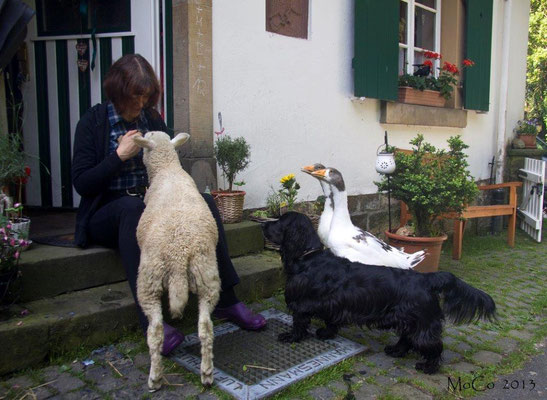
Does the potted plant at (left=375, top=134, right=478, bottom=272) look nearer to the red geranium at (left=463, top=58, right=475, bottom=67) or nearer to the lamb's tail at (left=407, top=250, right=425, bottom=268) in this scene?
the lamb's tail at (left=407, top=250, right=425, bottom=268)

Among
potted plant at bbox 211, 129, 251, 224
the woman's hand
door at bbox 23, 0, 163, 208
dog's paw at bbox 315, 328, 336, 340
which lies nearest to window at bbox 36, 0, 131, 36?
door at bbox 23, 0, 163, 208

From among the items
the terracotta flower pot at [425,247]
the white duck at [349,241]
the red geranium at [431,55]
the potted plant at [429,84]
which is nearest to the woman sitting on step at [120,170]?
the white duck at [349,241]

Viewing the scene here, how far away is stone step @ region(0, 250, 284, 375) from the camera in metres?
2.39

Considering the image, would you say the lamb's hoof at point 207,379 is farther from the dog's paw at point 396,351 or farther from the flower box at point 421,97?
the flower box at point 421,97

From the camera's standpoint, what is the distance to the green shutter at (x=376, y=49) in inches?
202

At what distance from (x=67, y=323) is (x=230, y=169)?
6.18 ft

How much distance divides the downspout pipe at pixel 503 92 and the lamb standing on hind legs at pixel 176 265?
6521 millimetres

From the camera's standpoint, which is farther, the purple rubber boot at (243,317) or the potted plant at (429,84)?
the potted plant at (429,84)

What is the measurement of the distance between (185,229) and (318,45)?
330 centimetres

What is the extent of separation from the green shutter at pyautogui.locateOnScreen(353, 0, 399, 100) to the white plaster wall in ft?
0.42

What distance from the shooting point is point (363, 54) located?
5.16 metres

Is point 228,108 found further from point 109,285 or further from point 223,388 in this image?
point 223,388

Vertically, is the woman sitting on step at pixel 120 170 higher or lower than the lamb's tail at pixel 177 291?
higher

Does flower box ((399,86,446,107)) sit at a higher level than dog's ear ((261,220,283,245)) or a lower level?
higher
